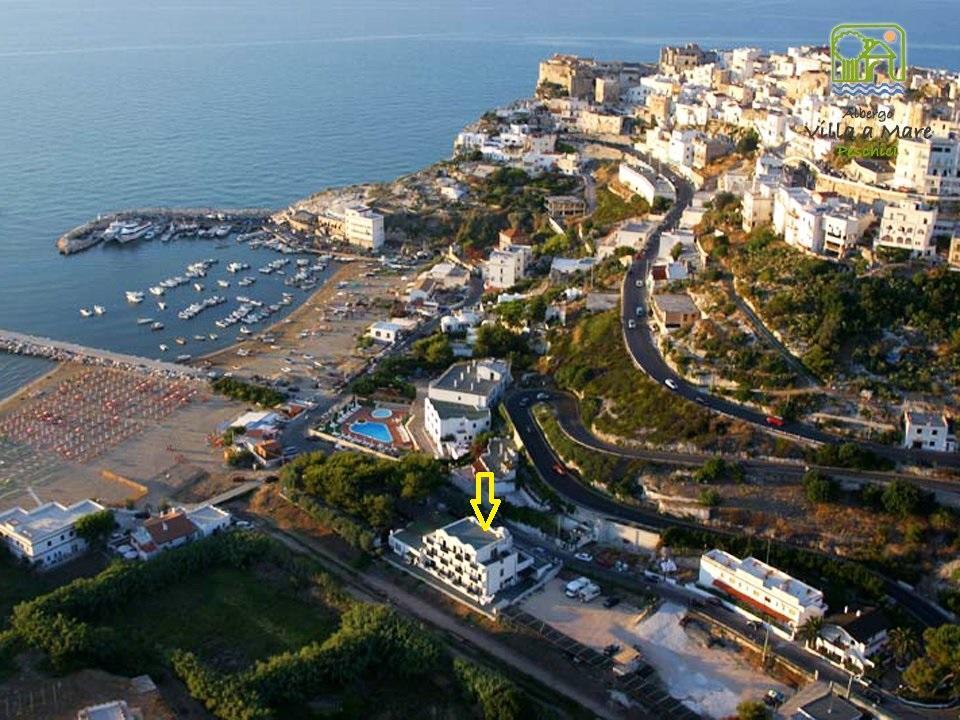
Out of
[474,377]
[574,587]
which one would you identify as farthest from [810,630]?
[474,377]

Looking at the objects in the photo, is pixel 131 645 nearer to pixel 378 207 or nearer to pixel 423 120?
pixel 378 207

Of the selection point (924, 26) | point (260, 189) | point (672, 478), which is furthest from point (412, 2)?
point (672, 478)

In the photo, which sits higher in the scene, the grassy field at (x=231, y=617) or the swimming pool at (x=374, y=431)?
the swimming pool at (x=374, y=431)

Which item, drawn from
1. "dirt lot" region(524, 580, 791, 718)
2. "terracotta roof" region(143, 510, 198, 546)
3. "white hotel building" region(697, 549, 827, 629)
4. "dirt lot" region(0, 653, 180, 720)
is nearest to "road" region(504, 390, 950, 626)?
"white hotel building" region(697, 549, 827, 629)

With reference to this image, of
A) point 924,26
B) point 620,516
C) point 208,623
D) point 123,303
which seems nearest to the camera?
point 208,623

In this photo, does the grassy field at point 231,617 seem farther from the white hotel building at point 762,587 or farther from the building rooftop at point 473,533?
the white hotel building at point 762,587

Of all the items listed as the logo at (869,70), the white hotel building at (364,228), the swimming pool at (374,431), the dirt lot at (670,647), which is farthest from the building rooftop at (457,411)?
the logo at (869,70)
